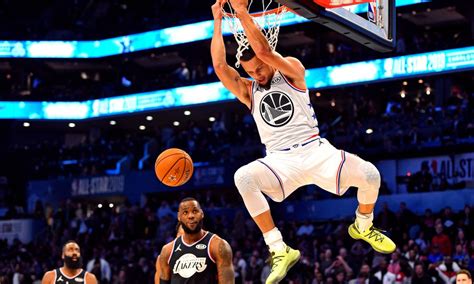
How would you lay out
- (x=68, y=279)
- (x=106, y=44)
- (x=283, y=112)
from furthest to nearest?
1. (x=106, y=44)
2. (x=68, y=279)
3. (x=283, y=112)

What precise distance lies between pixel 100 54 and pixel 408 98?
13724 mm

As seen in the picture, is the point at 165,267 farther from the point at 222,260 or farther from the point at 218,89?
A: the point at 218,89

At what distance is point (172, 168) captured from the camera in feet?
30.3

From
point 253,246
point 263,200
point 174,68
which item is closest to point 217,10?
point 263,200

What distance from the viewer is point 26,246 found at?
26.7 metres

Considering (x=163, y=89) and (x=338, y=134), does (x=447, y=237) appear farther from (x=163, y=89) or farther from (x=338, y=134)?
(x=163, y=89)

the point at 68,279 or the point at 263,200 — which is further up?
the point at 263,200

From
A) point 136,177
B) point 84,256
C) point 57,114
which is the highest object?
point 57,114

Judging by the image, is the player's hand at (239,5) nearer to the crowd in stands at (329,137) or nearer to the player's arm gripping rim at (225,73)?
the player's arm gripping rim at (225,73)

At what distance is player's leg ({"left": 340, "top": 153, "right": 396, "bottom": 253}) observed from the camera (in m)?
7.70

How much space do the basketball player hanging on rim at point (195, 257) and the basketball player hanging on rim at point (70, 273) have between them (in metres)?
2.52

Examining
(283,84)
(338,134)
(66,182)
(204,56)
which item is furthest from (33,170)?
(283,84)

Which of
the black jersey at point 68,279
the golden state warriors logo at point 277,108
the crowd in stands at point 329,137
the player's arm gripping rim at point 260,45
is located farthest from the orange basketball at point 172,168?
the crowd in stands at point 329,137

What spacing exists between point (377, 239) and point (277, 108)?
1.51 m
